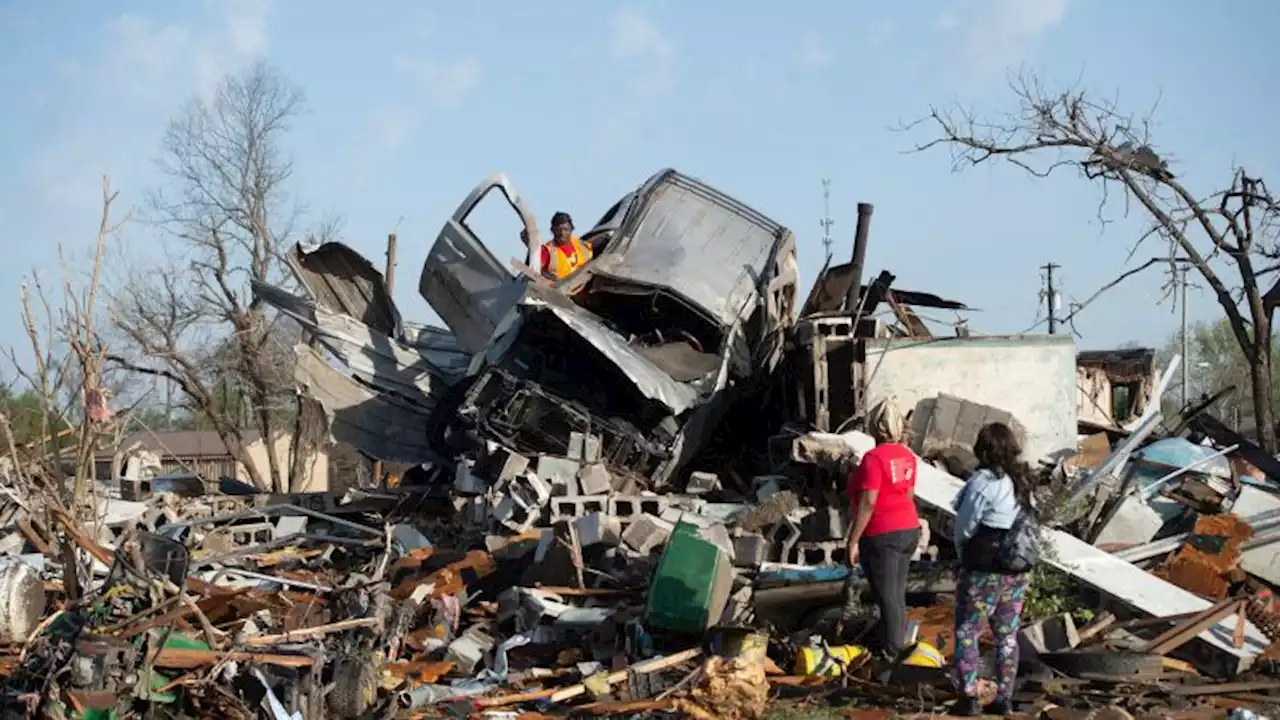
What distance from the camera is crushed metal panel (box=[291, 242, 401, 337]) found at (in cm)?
1286

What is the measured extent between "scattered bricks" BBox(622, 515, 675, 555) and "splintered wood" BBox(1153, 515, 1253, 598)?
361 centimetres

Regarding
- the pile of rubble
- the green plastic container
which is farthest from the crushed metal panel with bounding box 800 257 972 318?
the green plastic container

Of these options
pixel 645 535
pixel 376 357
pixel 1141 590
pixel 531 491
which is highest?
pixel 376 357

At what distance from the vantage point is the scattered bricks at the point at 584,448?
10.8 m

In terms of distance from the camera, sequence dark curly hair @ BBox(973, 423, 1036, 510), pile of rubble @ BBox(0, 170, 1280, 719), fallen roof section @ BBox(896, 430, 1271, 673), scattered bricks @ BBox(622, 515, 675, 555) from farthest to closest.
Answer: scattered bricks @ BBox(622, 515, 675, 555), fallen roof section @ BBox(896, 430, 1271, 673), pile of rubble @ BBox(0, 170, 1280, 719), dark curly hair @ BBox(973, 423, 1036, 510)

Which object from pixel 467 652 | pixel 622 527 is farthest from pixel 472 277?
pixel 467 652

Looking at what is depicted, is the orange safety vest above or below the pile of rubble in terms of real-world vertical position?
above

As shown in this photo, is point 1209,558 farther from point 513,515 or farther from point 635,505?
point 513,515

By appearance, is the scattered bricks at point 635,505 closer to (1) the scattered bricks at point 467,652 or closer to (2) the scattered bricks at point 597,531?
(2) the scattered bricks at point 597,531

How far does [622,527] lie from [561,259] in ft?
10.6

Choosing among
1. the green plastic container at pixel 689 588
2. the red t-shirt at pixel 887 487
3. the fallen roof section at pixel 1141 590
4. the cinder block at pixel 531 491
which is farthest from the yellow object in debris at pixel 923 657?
the cinder block at pixel 531 491

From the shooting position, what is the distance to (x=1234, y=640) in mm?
7660

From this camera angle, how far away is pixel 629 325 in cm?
1211

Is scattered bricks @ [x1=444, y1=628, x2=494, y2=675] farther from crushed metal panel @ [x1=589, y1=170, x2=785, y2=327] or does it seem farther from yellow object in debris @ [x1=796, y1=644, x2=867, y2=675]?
crushed metal panel @ [x1=589, y1=170, x2=785, y2=327]
